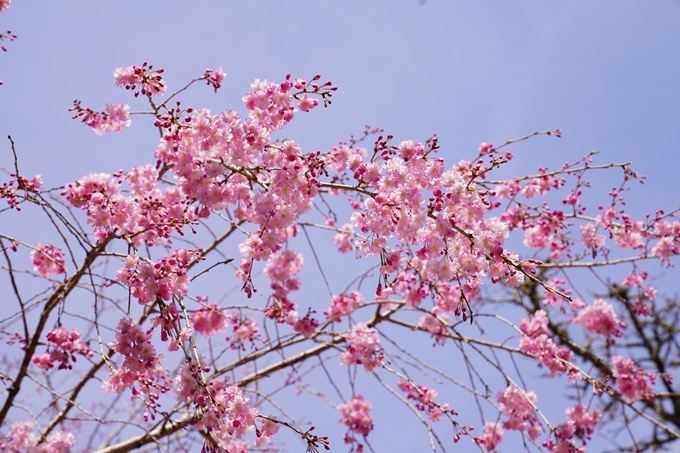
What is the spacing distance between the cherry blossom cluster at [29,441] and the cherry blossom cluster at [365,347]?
7.38 ft

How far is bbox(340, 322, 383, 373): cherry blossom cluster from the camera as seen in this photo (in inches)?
150

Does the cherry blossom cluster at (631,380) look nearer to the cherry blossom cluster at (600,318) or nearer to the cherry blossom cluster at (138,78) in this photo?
the cherry blossom cluster at (600,318)

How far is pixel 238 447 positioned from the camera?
143 inches

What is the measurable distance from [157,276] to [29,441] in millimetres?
3174

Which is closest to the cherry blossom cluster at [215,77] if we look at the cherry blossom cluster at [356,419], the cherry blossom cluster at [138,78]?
the cherry blossom cluster at [138,78]

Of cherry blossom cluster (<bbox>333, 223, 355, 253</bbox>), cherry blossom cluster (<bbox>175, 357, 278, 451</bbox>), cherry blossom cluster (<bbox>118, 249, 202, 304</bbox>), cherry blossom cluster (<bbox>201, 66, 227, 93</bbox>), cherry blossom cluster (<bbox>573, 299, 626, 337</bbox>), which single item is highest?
cherry blossom cluster (<bbox>333, 223, 355, 253</bbox>)

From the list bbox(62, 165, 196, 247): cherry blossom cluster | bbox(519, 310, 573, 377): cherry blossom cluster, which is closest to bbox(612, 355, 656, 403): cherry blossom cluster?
bbox(519, 310, 573, 377): cherry blossom cluster

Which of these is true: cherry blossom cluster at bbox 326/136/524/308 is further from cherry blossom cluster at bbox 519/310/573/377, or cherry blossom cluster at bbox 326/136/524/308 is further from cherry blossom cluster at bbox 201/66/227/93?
cherry blossom cluster at bbox 519/310/573/377

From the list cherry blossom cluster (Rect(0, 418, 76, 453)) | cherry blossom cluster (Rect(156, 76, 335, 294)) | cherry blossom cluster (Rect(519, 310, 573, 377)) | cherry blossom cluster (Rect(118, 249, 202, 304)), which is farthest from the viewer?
cherry blossom cluster (Rect(519, 310, 573, 377))

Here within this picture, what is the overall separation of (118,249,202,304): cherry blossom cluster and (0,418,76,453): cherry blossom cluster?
209cm

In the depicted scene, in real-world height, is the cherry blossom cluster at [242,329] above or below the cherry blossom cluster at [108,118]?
below

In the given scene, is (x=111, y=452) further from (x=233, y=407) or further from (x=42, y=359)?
Answer: (x=233, y=407)

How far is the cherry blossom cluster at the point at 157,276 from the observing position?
222 cm

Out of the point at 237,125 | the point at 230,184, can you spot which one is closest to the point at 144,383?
the point at 230,184
